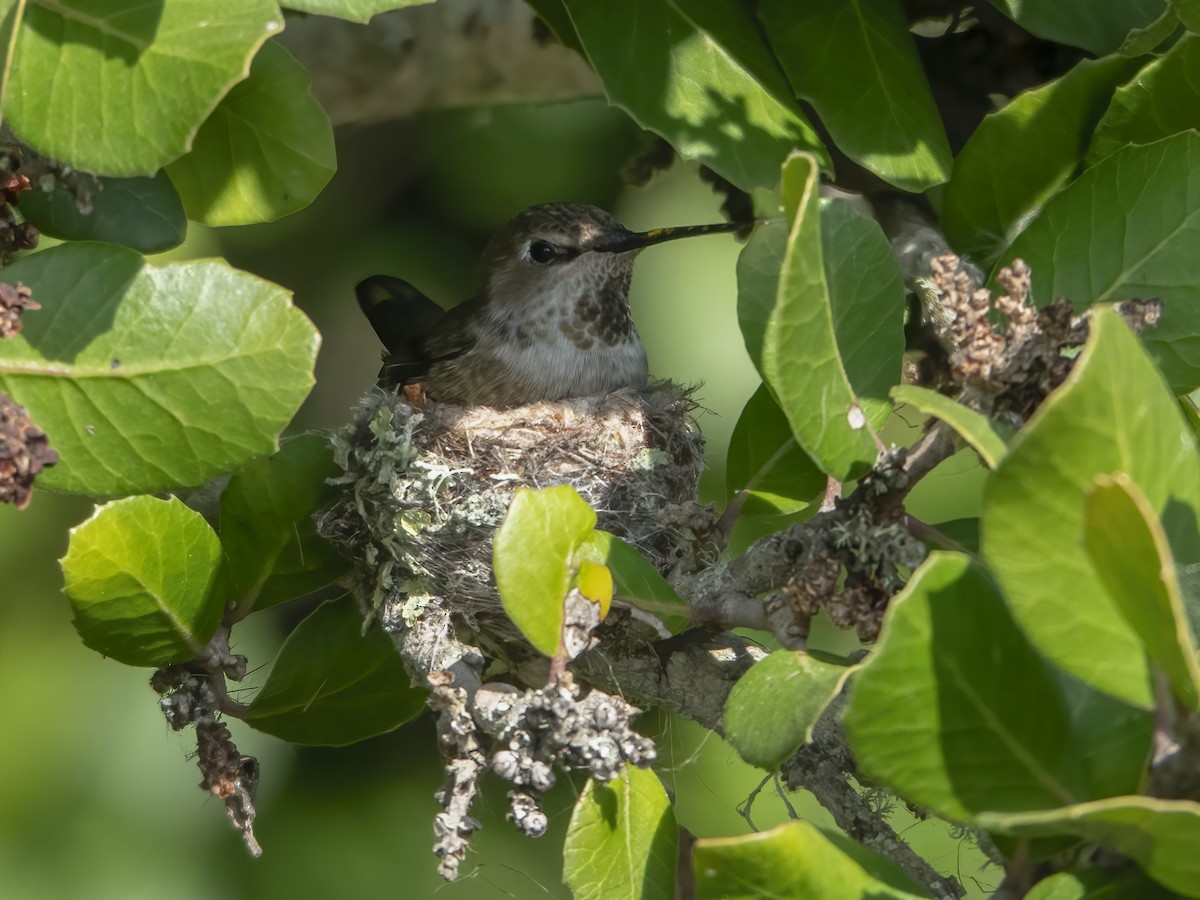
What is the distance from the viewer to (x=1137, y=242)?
174 cm

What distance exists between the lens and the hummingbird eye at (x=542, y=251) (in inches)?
144

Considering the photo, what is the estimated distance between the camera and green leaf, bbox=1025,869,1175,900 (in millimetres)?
1296

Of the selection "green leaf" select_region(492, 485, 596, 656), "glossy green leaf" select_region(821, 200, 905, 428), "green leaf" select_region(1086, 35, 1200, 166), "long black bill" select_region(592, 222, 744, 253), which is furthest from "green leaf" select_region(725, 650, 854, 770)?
"long black bill" select_region(592, 222, 744, 253)

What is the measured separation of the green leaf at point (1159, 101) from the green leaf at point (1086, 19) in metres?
0.14

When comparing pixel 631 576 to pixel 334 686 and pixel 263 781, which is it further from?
pixel 263 781

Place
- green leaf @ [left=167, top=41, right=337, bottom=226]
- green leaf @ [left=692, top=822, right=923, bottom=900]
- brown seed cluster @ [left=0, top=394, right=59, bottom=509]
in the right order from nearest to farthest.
A: 1. green leaf @ [left=692, top=822, right=923, bottom=900]
2. brown seed cluster @ [left=0, top=394, right=59, bottom=509]
3. green leaf @ [left=167, top=41, right=337, bottom=226]

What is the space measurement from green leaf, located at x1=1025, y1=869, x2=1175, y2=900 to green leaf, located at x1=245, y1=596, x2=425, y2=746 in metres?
1.21

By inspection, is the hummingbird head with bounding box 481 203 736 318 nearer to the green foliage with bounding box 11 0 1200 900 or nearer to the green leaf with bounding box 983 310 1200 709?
the green foliage with bounding box 11 0 1200 900

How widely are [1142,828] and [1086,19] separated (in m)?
1.32

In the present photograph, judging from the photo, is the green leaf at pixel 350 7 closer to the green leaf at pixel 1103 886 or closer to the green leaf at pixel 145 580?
the green leaf at pixel 145 580

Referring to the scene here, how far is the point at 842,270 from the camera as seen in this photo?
1609 millimetres

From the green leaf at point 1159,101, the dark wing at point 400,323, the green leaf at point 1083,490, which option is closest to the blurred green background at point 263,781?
the dark wing at point 400,323

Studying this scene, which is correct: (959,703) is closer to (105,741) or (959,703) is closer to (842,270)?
(842,270)

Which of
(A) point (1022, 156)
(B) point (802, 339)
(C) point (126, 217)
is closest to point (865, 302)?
(B) point (802, 339)
